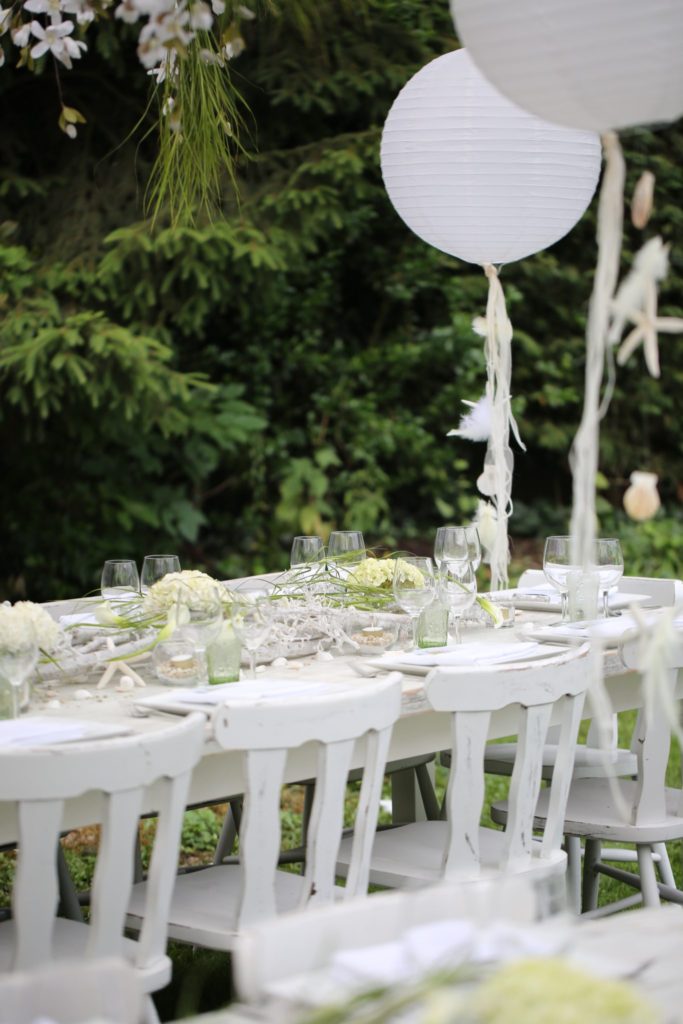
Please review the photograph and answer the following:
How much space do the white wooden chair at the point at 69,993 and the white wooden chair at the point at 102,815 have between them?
737 mm

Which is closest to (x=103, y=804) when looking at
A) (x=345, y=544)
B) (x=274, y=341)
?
(x=345, y=544)

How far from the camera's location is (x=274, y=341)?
824cm

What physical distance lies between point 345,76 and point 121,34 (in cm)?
140

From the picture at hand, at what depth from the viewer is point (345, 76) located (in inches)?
291

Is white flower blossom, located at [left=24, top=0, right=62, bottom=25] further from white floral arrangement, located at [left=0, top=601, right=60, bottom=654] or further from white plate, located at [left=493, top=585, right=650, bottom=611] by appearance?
white plate, located at [left=493, top=585, right=650, bottom=611]

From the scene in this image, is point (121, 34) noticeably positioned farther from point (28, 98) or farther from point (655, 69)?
point (655, 69)

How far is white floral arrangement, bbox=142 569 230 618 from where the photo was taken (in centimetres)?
271

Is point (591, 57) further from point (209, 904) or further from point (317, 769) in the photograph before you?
point (209, 904)

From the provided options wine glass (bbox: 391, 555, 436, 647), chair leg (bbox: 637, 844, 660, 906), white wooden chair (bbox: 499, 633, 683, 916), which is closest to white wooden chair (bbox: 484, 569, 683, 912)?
white wooden chair (bbox: 499, 633, 683, 916)

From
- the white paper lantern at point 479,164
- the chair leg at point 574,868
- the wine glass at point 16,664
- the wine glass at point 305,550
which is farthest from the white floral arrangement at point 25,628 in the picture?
the white paper lantern at point 479,164

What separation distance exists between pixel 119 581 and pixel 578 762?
1.27 metres

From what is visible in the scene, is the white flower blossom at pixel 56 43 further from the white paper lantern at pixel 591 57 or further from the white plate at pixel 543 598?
the white paper lantern at pixel 591 57

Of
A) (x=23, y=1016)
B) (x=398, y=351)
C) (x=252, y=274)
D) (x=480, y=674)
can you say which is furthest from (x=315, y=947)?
(x=398, y=351)

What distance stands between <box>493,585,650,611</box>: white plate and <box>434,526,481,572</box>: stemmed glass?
0.18 meters
